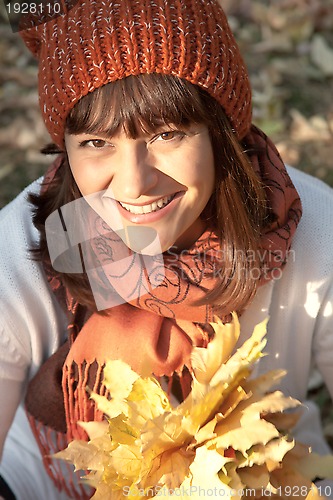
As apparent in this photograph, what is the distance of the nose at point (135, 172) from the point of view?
1466 millimetres

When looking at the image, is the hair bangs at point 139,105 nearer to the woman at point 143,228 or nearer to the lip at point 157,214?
the woman at point 143,228

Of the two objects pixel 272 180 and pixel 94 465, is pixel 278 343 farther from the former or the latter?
pixel 94 465

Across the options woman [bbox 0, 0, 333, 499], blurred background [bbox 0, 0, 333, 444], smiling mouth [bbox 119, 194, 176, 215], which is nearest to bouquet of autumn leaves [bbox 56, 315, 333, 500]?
woman [bbox 0, 0, 333, 499]

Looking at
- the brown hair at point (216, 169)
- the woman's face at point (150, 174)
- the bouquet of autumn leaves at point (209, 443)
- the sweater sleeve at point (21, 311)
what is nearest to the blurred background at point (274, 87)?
the sweater sleeve at point (21, 311)

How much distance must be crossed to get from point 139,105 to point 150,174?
5.4 inches

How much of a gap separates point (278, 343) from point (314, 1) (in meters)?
2.49

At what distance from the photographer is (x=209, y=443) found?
4.36 feet

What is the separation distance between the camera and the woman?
1.45 metres

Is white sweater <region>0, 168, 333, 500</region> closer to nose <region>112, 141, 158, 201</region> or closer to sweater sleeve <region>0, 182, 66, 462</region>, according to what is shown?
sweater sleeve <region>0, 182, 66, 462</region>

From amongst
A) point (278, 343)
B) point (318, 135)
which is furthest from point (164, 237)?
point (318, 135)

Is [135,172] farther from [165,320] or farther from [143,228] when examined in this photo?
[165,320]

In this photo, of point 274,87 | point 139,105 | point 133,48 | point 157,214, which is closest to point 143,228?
point 157,214

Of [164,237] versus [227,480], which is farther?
[164,237]

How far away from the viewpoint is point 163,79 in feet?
4.73
